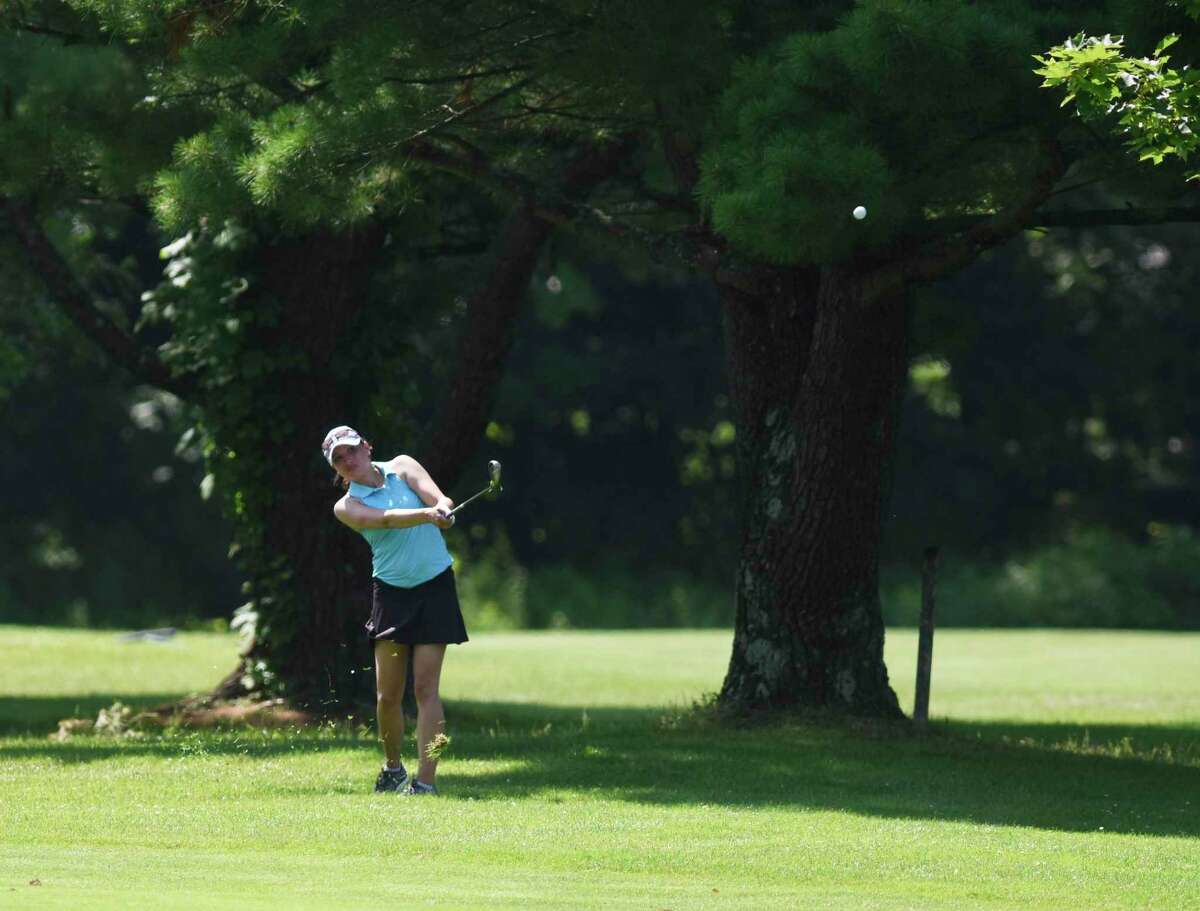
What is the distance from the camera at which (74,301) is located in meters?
14.4

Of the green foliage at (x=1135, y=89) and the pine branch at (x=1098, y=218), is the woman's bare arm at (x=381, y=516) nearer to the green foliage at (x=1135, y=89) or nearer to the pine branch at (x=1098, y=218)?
the green foliage at (x=1135, y=89)

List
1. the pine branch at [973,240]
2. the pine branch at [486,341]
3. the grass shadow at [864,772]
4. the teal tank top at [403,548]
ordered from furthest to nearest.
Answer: the pine branch at [486,341]
the pine branch at [973,240]
the grass shadow at [864,772]
the teal tank top at [403,548]

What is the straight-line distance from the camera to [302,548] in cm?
1433

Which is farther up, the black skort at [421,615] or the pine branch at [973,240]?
the pine branch at [973,240]

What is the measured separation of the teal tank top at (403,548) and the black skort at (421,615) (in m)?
0.05

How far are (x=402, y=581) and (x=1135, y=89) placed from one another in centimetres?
411

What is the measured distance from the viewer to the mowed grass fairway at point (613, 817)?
7574 millimetres

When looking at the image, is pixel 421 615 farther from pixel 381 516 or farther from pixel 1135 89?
pixel 1135 89

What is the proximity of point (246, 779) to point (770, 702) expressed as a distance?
12.6 ft

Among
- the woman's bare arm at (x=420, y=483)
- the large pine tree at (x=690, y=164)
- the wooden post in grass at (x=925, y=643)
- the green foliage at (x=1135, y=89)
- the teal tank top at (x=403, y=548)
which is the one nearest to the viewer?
the green foliage at (x=1135, y=89)

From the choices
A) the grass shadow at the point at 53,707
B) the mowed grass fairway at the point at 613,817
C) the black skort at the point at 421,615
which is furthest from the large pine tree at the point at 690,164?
the black skort at the point at 421,615

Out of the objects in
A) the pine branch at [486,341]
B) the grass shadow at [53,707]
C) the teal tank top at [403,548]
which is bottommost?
the grass shadow at [53,707]

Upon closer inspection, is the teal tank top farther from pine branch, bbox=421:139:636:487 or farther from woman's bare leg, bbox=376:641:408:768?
pine branch, bbox=421:139:636:487

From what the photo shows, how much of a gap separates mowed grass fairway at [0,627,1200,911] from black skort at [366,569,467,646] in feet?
2.60
